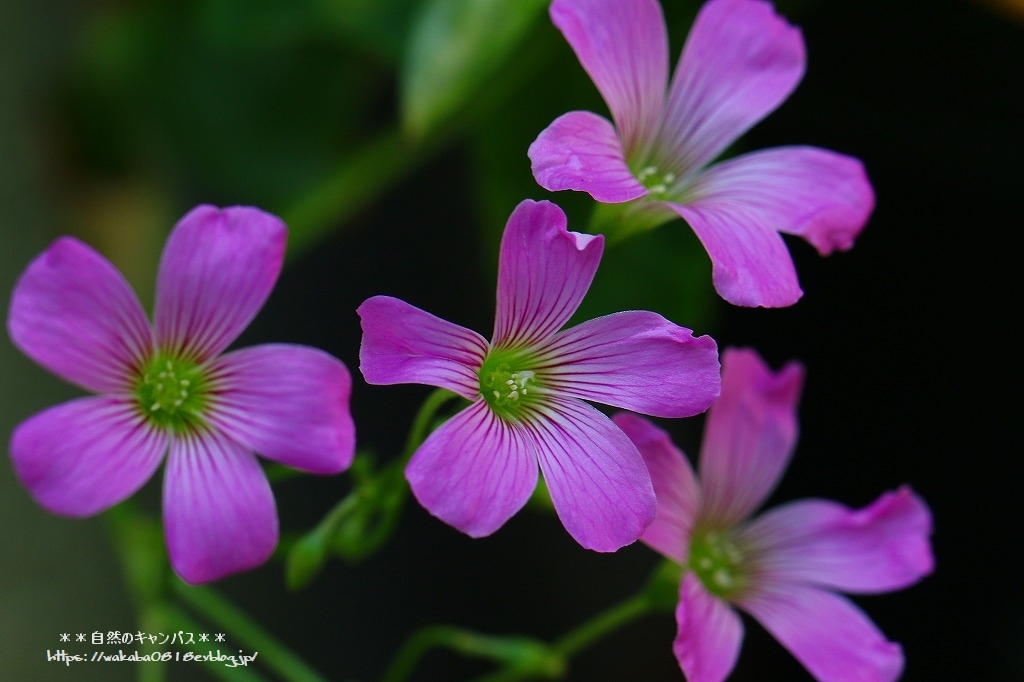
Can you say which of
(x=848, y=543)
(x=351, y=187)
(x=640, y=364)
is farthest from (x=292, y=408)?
(x=351, y=187)

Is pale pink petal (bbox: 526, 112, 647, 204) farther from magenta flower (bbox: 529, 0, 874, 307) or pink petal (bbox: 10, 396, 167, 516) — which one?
pink petal (bbox: 10, 396, 167, 516)

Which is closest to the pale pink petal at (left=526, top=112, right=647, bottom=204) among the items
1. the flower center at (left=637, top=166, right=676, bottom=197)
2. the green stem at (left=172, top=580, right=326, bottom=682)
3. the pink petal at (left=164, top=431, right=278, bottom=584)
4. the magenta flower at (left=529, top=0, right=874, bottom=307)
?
the magenta flower at (left=529, top=0, right=874, bottom=307)

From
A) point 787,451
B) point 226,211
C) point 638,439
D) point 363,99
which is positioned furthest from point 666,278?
point 363,99

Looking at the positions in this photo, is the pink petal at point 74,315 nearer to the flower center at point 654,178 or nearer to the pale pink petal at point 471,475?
the pale pink petal at point 471,475

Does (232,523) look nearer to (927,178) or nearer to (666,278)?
(666,278)

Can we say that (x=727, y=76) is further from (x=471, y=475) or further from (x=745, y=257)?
(x=471, y=475)

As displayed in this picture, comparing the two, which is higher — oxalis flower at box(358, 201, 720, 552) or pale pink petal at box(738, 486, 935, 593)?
oxalis flower at box(358, 201, 720, 552)

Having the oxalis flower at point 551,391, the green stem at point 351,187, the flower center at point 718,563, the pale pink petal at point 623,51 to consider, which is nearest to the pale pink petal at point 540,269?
the oxalis flower at point 551,391
